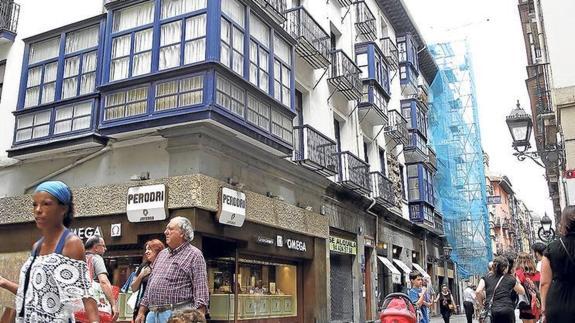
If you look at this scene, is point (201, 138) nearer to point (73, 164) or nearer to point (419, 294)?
point (73, 164)

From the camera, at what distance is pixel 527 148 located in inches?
416

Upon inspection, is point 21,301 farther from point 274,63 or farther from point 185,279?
point 274,63

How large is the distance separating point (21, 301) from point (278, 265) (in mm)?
11184

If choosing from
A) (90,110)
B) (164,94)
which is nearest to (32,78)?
(90,110)

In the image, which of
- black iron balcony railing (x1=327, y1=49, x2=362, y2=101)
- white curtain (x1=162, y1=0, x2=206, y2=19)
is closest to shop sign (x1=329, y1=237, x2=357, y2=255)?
black iron balcony railing (x1=327, y1=49, x2=362, y2=101)

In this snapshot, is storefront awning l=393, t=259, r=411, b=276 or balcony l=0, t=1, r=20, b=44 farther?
storefront awning l=393, t=259, r=411, b=276

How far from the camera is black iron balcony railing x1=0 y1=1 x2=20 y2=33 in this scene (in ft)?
47.5

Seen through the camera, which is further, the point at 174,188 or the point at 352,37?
the point at 352,37

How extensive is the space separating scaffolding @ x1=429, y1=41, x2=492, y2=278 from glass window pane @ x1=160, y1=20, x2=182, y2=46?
22911mm

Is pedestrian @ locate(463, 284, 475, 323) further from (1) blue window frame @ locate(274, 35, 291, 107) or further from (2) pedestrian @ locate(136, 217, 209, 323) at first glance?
(2) pedestrian @ locate(136, 217, 209, 323)

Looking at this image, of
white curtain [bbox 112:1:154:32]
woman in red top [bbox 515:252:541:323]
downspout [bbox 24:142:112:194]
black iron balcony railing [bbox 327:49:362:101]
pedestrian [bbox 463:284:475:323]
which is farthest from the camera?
black iron balcony railing [bbox 327:49:362:101]

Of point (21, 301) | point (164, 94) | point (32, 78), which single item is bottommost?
point (21, 301)

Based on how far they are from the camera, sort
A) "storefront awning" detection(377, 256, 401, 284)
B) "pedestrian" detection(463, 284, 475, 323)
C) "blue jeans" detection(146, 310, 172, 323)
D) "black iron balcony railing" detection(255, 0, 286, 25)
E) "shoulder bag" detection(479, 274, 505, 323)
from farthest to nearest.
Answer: "storefront awning" detection(377, 256, 401, 284), "pedestrian" detection(463, 284, 475, 323), "black iron balcony railing" detection(255, 0, 286, 25), "shoulder bag" detection(479, 274, 505, 323), "blue jeans" detection(146, 310, 172, 323)

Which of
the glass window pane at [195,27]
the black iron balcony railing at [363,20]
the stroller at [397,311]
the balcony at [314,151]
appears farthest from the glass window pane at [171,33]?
the black iron balcony railing at [363,20]
